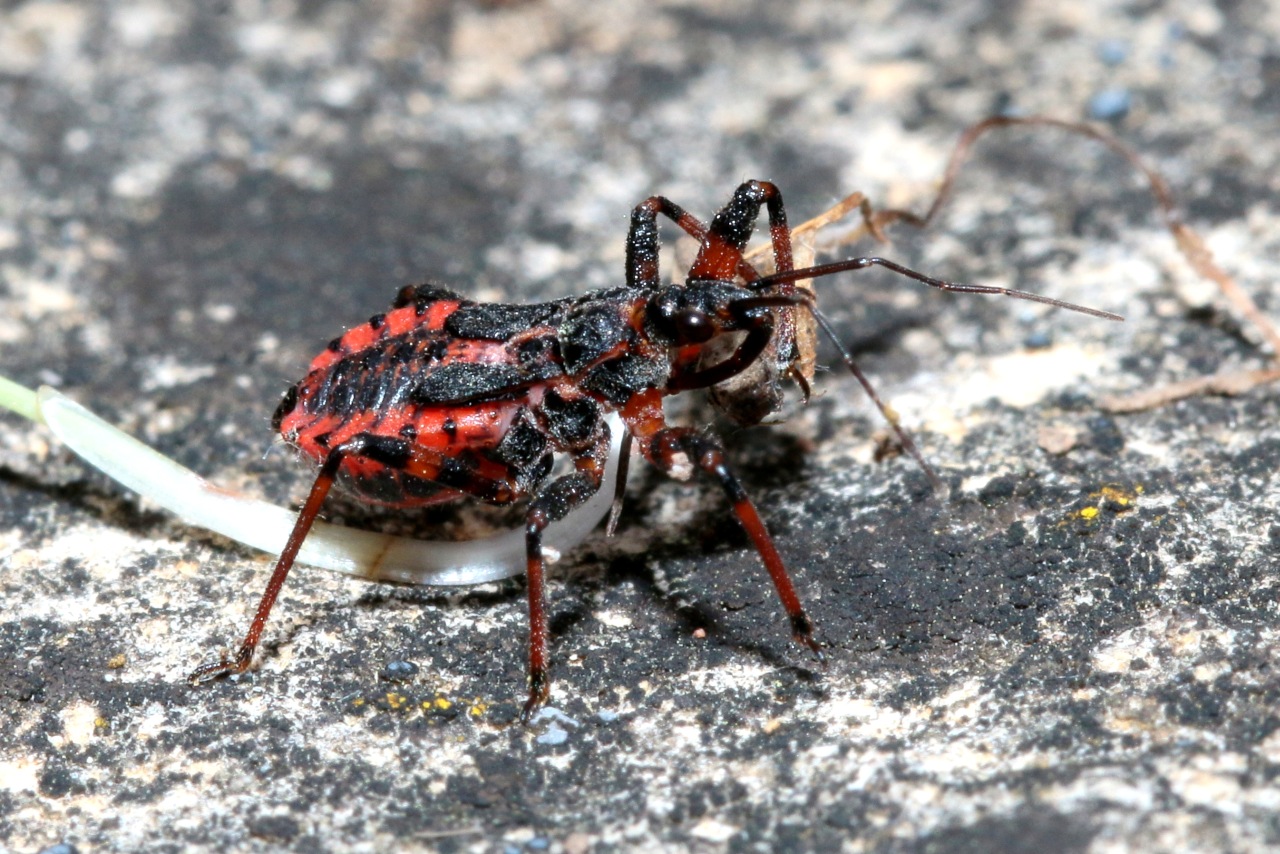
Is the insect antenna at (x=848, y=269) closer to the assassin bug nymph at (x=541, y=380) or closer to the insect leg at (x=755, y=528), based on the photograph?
the assassin bug nymph at (x=541, y=380)

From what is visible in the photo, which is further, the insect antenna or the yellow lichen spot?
the yellow lichen spot

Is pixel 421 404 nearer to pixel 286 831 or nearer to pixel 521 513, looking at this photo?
pixel 521 513

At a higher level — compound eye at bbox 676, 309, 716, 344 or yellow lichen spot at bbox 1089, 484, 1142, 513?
compound eye at bbox 676, 309, 716, 344

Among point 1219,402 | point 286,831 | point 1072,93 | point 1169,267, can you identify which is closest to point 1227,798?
point 1219,402

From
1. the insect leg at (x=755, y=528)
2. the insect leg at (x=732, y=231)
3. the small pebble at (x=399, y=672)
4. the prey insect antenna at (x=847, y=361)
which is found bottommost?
the small pebble at (x=399, y=672)

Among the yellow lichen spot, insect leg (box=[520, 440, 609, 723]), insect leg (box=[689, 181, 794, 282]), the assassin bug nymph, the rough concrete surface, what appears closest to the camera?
the rough concrete surface

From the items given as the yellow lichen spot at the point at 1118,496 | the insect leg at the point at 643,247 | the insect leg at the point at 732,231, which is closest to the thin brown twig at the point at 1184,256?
the insect leg at the point at 732,231

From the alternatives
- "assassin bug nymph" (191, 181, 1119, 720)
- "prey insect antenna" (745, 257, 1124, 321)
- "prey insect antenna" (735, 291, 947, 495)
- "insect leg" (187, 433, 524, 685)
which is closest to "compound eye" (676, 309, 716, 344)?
"assassin bug nymph" (191, 181, 1119, 720)

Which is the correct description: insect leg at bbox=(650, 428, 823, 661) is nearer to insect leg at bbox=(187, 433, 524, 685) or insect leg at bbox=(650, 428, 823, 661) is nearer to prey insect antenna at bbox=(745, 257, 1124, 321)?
prey insect antenna at bbox=(745, 257, 1124, 321)
